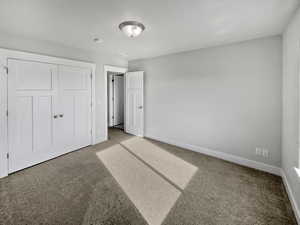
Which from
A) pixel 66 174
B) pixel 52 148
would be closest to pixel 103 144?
pixel 52 148

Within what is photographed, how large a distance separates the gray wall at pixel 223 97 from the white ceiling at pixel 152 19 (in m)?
0.38

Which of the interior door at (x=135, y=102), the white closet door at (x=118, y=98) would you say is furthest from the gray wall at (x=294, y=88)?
the white closet door at (x=118, y=98)

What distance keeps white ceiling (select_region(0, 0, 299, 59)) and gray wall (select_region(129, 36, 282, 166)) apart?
1.25ft

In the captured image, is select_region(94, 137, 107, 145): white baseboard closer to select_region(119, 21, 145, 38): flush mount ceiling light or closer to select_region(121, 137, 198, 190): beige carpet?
select_region(121, 137, 198, 190): beige carpet

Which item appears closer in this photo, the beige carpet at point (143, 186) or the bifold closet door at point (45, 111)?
the beige carpet at point (143, 186)

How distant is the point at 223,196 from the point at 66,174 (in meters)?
2.52

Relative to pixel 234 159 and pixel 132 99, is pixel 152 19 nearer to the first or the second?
pixel 234 159

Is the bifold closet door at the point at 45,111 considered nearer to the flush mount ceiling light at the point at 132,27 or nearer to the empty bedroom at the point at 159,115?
the empty bedroom at the point at 159,115

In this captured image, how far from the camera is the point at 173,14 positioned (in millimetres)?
1971

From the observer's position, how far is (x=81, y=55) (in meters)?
3.68

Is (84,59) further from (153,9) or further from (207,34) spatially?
(207,34)

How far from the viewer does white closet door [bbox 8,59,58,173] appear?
2674 millimetres

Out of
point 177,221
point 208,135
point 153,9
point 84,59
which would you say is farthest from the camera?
point 84,59

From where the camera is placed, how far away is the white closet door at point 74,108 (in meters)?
3.41
